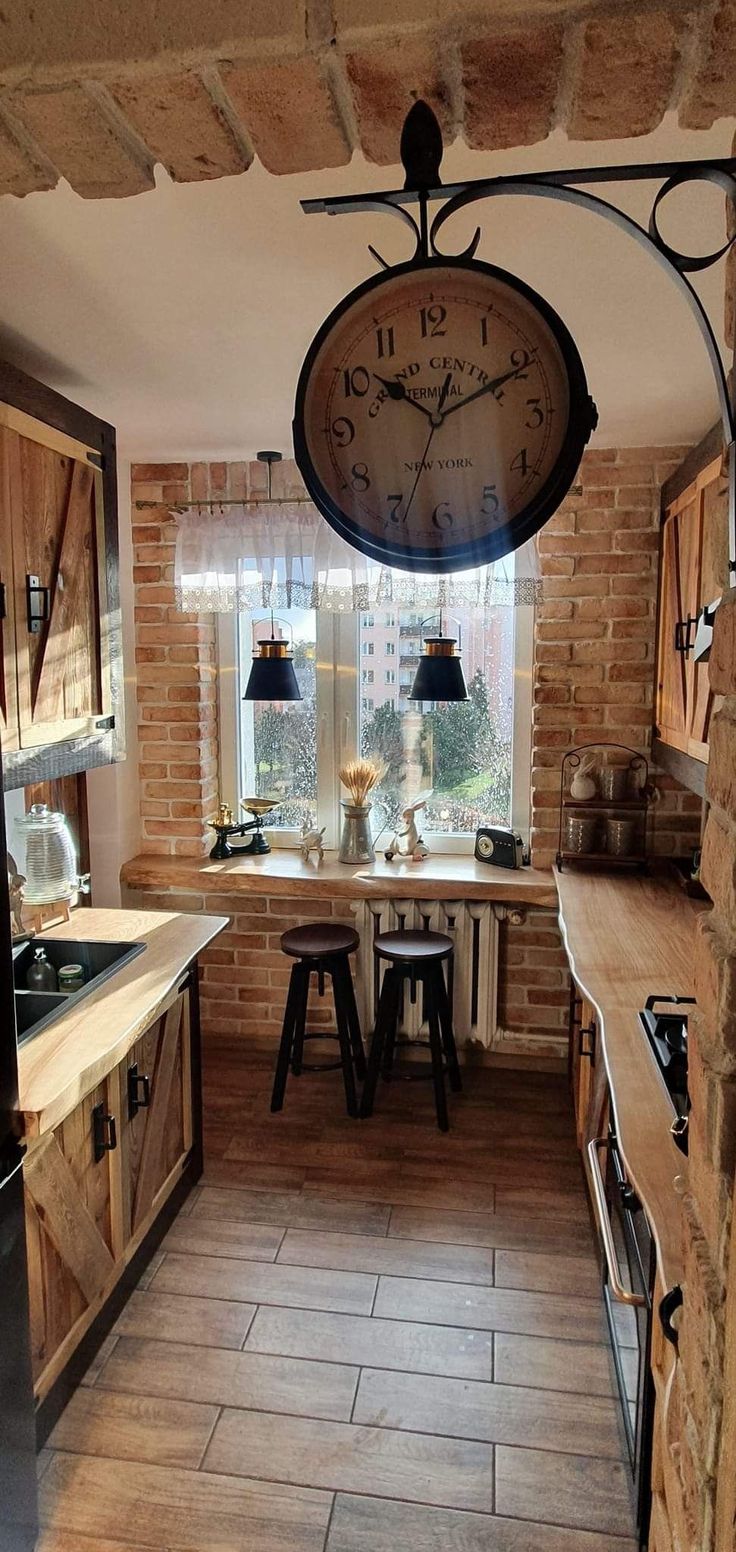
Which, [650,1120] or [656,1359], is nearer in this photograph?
[656,1359]

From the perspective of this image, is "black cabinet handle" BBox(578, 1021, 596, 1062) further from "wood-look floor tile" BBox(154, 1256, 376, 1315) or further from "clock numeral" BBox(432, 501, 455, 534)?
"clock numeral" BBox(432, 501, 455, 534)

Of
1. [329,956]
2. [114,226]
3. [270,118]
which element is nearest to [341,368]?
[270,118]

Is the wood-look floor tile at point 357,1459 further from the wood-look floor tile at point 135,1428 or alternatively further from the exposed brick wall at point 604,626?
the exposed brick wall at point 604,626

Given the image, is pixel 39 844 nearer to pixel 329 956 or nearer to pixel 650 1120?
pixel 329 956

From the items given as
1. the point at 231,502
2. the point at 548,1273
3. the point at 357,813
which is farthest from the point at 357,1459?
the point at 231,502

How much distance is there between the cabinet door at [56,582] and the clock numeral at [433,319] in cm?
123

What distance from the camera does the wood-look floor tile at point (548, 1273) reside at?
2287 millimetres

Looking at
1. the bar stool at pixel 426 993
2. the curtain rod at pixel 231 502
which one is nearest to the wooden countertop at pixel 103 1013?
the bar stool at pixel 426 993

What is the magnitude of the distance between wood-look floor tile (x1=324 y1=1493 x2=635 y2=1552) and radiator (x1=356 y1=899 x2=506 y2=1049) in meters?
Result: 1.80

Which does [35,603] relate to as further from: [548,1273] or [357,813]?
[548,1273]

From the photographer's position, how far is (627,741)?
3260 mm

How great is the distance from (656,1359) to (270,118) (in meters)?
1.73

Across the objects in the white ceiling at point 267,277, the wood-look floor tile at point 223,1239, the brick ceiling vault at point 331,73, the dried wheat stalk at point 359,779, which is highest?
the white ceiling at point 267,277

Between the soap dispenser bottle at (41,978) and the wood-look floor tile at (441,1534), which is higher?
the soap dispenser bottle at (41,978)
